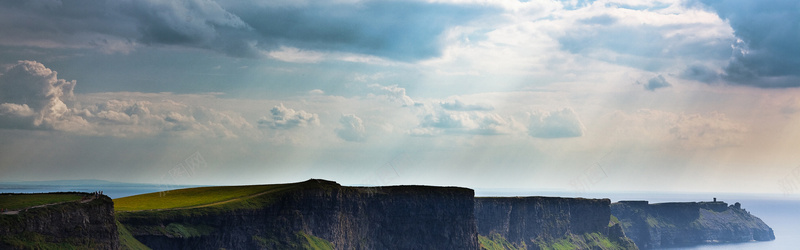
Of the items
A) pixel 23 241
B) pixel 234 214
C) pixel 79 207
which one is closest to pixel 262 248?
pixel 234 214

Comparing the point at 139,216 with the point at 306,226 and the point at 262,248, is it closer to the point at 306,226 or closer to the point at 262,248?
the point at 262,248

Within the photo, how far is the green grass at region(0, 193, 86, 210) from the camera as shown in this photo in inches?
4838

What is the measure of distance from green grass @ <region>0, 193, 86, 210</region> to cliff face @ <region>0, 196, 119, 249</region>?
14.3 ft

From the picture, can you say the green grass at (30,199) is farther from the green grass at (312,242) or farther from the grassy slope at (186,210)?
the green grass at (312,242)

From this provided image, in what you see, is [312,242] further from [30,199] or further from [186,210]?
[30,199]

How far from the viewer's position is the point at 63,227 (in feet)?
397

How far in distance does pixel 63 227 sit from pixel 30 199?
13.3m

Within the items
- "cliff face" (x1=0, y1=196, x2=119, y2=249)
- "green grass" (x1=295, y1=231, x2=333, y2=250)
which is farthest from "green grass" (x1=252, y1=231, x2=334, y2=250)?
"cliff face" (x1=0, y1=196, x2=119, y2=249)

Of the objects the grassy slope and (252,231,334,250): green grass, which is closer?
the grassy slope

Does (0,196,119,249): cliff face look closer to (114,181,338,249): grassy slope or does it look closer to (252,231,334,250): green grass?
(114,181,338,249): grassy slope

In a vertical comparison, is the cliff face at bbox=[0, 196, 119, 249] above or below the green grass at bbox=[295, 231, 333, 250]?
below

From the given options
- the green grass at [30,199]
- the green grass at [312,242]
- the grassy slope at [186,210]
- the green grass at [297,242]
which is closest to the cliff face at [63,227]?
the green grass at [30,199]

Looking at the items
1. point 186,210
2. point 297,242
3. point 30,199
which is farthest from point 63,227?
point 297,242

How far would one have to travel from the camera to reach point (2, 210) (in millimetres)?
117250
